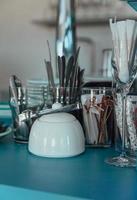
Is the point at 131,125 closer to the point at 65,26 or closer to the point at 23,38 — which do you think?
the point at 65,26

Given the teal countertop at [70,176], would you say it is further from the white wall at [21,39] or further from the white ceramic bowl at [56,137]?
the white wall at [21,39]

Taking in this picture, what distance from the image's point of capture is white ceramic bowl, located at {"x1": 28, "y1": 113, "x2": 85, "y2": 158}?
0.67 m

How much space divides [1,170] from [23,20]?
3.18ft

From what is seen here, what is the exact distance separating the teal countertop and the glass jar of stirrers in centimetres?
4

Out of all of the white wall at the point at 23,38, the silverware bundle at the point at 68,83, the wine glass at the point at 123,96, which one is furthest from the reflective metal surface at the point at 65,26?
the wine glass at the point at 123,96

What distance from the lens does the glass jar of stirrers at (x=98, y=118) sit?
77 centimetres

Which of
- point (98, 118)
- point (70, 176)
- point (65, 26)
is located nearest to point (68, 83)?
point (98, 118)

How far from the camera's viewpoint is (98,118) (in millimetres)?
769

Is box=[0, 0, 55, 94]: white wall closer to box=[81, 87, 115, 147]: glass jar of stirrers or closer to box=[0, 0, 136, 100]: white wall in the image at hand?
box=[0, 0, 136, 100]: white wall

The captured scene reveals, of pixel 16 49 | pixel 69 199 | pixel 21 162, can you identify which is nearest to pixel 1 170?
pixel 21 162

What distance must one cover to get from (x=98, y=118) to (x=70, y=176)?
213 millimetres

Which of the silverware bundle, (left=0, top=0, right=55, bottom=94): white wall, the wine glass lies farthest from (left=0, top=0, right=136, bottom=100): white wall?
the wine glass

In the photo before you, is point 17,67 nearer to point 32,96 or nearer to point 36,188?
point 32,96

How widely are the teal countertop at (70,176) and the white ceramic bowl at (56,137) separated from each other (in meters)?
0.01
